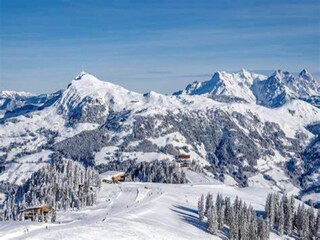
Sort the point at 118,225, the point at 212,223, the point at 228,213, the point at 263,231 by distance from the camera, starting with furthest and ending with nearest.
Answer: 1. the point at 228,213
2. the point at 263,231
3. the point at 212,223
4. the point at 118,225

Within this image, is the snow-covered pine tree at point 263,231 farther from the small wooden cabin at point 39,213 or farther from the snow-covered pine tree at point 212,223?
the small wooden cabin at point 39,213

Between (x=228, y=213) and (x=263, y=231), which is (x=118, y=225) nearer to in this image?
(x=228, y=213)

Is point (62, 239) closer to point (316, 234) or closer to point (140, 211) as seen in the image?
point (140, 211)

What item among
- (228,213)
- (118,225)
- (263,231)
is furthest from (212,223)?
(118,225)

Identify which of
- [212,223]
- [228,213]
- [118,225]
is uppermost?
[228,213]

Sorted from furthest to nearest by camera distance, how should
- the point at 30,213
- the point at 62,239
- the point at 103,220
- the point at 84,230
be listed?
the point at 30,213 < the point at 103,220 < the point at 84,230 < the point at 62,239

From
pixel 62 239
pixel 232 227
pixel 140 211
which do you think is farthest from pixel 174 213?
pixel 62 239

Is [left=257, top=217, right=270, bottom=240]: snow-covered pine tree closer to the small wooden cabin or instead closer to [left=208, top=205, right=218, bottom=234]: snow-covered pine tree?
[left=208, top=205, right=218, bottom=234]: snow-covered pine tree

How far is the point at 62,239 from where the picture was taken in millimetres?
122188

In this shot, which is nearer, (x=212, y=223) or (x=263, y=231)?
(x=212, y=223)

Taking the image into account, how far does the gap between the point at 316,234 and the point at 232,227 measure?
44298 millimetres

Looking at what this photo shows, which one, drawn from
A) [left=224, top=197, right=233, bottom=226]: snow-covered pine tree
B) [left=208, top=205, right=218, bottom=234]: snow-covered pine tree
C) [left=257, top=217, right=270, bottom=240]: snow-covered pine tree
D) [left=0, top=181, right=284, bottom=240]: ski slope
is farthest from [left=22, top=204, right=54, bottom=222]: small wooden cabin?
[left=257, top=217, right=270, bottom=240]: snow-covered pine tree

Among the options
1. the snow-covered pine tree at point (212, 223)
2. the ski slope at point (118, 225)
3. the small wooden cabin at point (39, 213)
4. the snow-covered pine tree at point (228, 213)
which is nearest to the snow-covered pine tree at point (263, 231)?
the snow-covered pine tree at point (228, 213)

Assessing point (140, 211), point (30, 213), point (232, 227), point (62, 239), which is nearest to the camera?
point (62, 239)
